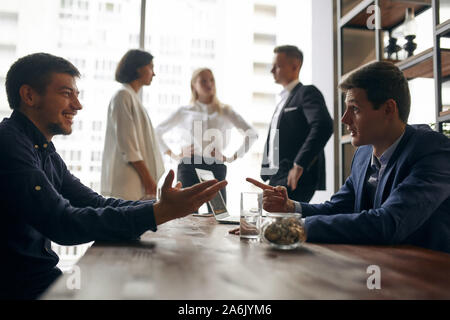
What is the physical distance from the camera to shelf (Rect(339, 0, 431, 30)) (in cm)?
259

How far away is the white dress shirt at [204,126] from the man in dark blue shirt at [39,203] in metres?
1.41

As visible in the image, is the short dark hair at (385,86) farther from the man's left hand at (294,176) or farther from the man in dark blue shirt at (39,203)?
the man's left hand at (294,176)

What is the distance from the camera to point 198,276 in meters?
0.60

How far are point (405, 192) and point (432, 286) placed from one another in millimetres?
472

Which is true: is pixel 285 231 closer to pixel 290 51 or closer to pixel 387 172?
pixel 387 172

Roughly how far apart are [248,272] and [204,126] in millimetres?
2115

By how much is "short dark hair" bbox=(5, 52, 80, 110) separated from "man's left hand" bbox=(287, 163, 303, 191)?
1.52 meters

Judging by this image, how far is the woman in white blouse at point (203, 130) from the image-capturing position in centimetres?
251

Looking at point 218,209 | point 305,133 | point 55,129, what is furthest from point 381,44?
point 55,129

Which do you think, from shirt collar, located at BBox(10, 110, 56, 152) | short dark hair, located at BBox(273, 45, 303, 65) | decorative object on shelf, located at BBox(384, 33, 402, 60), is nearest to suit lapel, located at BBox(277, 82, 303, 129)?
short dark hair, located at BBox(273, 45, 303, 65)

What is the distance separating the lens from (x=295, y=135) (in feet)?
7.96

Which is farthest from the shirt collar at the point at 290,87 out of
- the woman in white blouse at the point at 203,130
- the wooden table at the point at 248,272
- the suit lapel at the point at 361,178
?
the wooden table at the point at 248,272
